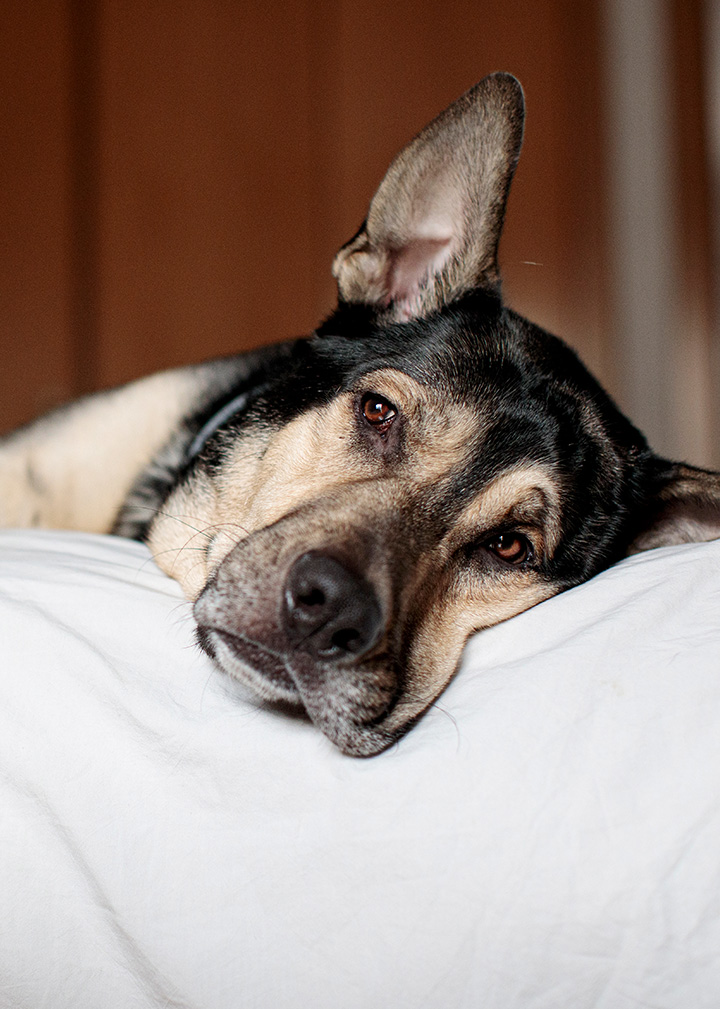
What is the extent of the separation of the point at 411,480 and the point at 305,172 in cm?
487

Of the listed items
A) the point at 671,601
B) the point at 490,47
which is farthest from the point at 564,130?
the point at 671,601

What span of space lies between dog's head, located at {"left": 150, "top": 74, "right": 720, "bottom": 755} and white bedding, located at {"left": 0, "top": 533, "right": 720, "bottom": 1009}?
0.53ft

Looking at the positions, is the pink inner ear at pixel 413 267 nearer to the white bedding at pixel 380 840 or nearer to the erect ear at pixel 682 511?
the erect ear at pixel 682 511

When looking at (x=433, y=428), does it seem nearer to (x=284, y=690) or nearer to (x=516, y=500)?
(x=516, y=500)

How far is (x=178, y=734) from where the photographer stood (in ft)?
3.76

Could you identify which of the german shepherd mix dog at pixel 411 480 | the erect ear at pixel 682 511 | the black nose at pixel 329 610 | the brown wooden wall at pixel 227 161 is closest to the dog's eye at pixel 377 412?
the german shepherd mix dog at pixel 411 480

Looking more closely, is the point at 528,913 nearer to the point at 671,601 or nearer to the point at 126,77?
the point at 671,601

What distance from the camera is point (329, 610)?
124 cm

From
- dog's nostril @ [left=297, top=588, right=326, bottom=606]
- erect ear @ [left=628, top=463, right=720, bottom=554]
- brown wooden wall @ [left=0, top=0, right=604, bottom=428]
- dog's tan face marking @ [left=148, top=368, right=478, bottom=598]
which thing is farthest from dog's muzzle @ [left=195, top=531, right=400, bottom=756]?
brown wooden wall @ [left=0, top=0, right=604, bottom=428]

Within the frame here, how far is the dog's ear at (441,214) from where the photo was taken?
5.86 ft

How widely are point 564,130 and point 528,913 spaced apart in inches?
253

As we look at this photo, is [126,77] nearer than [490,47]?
Yes

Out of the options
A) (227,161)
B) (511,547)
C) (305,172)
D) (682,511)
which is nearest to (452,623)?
(511,547)

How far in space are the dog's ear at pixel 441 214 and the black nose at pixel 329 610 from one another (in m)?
0.94
